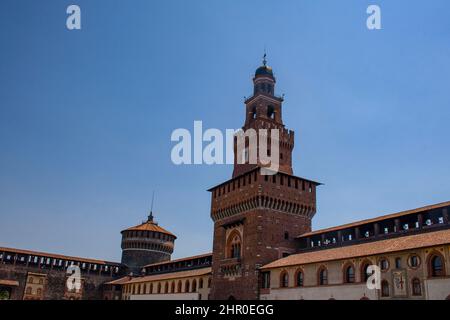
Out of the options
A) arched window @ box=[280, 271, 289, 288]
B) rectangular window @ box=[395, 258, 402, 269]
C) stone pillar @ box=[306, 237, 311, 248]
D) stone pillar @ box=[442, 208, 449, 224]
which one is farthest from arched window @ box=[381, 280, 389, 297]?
stone pillar @ box=[306, 237, 311, 248]

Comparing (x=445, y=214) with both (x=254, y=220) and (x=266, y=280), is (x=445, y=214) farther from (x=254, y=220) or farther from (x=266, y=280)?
(x=254, y=220)

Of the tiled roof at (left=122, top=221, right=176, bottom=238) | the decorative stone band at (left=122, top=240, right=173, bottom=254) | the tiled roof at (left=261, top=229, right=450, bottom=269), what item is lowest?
the tiled roof at (left=261, top=229, right=450, bottom=269)

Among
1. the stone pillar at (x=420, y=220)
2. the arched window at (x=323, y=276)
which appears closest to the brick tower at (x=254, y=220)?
the arched window at (x=323, y=276)

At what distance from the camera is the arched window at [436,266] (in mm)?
25219

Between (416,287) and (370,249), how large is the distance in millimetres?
4880

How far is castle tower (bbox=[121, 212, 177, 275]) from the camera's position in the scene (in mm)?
71500

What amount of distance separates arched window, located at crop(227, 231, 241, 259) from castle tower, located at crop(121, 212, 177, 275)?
3152cm

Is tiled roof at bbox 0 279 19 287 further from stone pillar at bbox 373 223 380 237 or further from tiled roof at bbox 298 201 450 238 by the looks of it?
stone pillar at bbox 373 223 380 237

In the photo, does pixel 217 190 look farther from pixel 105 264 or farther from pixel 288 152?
pixel 105 264

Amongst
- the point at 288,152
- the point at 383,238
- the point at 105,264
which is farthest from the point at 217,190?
the point at 105,264

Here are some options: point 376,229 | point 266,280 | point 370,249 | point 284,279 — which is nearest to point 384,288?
point 370,249

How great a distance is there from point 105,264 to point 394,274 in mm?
54743

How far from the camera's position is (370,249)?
30.5m

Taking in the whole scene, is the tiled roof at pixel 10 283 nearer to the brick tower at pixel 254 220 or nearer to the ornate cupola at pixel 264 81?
the brick tower at pixel 254 220
